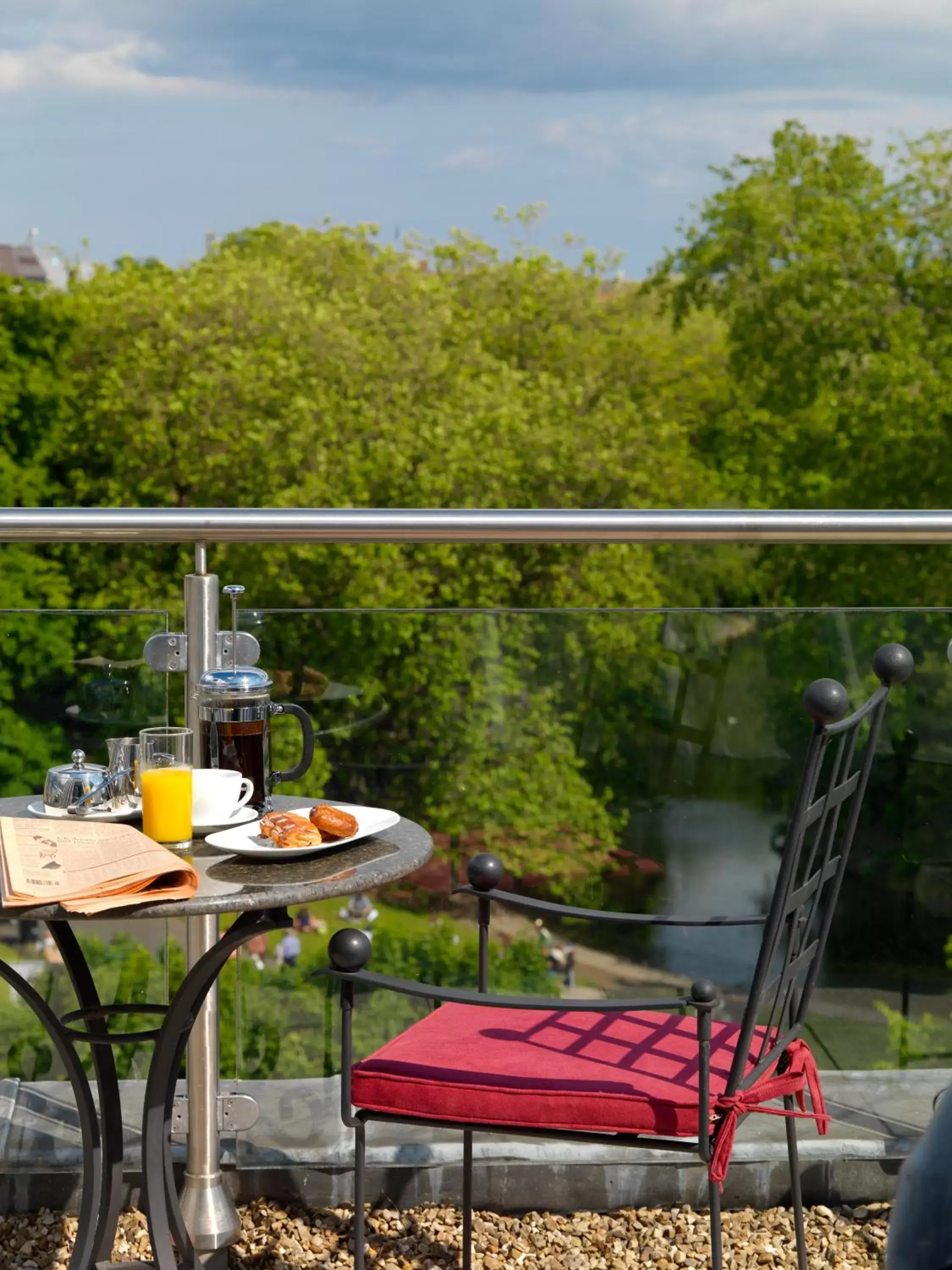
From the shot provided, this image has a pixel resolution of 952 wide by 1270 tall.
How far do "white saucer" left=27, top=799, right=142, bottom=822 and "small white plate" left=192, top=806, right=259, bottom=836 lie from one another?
98 millimetres

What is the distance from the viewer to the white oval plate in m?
2.07

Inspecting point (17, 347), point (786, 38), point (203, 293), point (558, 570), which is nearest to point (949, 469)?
point (558, 570)

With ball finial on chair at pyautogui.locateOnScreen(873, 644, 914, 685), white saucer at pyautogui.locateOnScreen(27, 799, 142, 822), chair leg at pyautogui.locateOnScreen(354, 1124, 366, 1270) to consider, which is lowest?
chair leg at pyautogui.locateOnScreen(354, 1124, 366, 1270)

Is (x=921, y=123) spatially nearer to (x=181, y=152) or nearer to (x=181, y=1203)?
(x=181, y=152)

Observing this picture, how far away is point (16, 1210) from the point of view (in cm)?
263

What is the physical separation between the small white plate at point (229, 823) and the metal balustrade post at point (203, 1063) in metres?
0.43

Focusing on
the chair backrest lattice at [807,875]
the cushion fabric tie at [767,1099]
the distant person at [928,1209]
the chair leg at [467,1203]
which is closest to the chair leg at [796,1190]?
the cushion fabric tie at [767,1099]

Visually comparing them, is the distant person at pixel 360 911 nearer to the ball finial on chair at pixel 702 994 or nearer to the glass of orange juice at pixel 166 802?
the glass of orange juice at pixel 166 802

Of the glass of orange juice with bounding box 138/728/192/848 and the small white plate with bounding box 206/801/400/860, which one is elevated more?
the glass of orange juice with bounding box 138/728/192/848

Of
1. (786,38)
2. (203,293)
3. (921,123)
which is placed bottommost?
(203,293)

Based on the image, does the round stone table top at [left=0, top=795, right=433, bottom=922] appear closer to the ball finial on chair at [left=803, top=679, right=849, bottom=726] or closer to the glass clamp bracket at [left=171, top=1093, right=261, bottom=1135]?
the ball finial on chair at [left=803, top=679, right=849, bottom=726]

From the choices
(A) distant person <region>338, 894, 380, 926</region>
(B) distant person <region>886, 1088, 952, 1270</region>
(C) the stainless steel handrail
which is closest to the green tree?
(C) the stainless steel handrail

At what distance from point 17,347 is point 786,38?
58.8 ft

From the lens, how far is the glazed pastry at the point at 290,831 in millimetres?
1918
